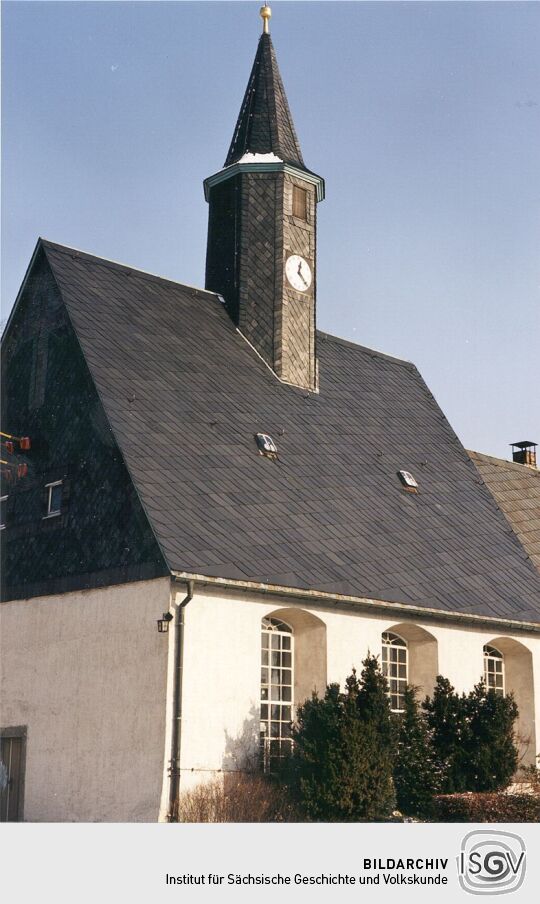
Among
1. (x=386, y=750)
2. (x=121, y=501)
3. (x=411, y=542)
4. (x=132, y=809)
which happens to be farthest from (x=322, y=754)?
(x=411, y=542)

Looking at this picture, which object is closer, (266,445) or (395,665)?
(395,665)

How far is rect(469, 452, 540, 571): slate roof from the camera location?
29516mm

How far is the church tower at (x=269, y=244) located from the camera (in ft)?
89.9

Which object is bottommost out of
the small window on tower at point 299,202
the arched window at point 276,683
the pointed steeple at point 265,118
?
the arched window at point 276,683

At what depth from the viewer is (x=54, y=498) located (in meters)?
22.0

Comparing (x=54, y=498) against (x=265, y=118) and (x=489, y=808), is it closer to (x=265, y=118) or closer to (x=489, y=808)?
(x=489, y=808)

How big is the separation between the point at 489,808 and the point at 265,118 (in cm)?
1735

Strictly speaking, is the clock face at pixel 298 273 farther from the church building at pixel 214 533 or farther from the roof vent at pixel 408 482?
the roof vent at pixel 408 482

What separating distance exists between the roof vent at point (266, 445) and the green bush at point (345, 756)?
17.9ft

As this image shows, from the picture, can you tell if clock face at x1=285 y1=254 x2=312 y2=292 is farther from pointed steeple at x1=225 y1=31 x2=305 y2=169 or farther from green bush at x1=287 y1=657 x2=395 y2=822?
green bush at x1=287 y1=657 x2=395 y2=822

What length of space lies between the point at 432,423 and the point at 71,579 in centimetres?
1202
